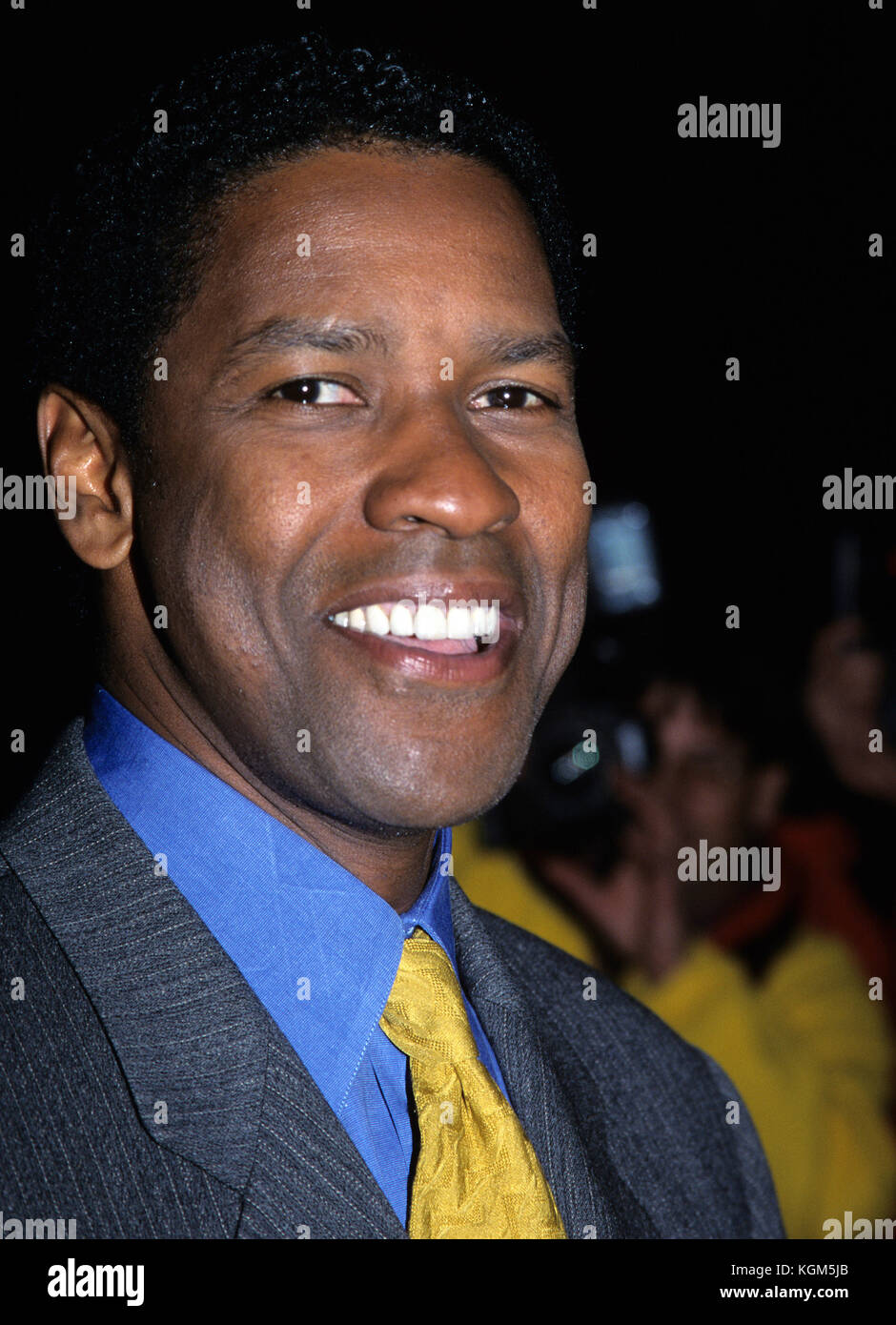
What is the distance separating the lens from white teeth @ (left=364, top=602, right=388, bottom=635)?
1.20 m

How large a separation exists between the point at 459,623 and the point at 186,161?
21.7 inches

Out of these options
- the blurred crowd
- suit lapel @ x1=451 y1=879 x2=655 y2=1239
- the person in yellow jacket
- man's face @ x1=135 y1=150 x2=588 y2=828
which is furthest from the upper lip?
the blurred crowd

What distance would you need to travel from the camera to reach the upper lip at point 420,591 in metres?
1.19

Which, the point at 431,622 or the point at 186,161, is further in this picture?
the point at 186,161

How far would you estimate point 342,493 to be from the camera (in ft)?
3.94

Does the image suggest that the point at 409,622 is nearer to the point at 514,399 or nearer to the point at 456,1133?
the point at 514,399

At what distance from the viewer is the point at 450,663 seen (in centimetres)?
124

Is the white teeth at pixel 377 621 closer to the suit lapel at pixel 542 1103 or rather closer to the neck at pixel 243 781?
the neck at pixel 243 781

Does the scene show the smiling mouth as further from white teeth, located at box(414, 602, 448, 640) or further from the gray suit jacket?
the gray suit jacket

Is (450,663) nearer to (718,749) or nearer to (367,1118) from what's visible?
(367,1118)

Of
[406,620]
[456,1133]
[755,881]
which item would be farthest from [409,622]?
[755,881]

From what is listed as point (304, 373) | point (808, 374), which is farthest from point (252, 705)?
point (808, 374)

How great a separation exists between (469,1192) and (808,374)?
388 centimetres

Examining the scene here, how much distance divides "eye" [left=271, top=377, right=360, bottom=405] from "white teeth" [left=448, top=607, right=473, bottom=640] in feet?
0.72
